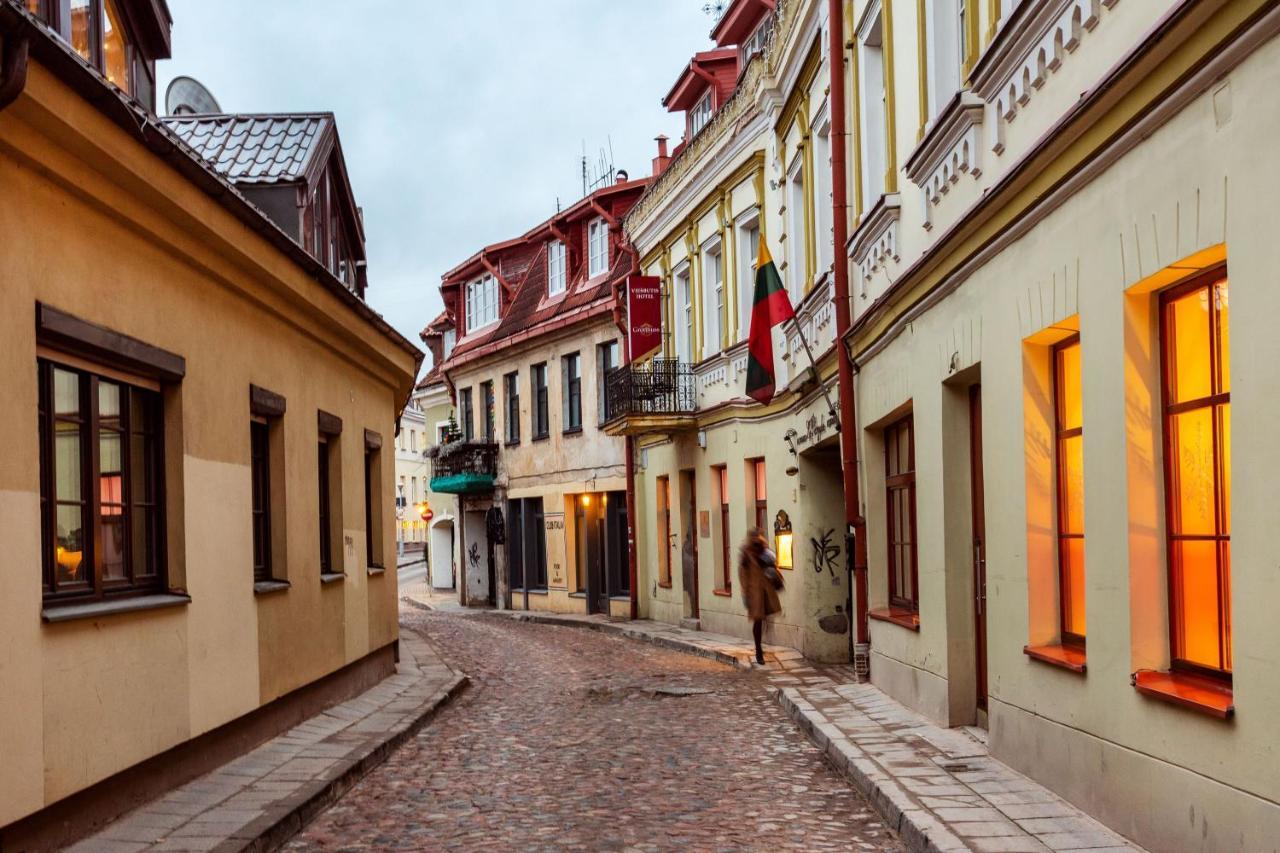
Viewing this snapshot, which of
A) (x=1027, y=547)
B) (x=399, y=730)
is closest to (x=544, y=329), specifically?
(x=399, y=730)

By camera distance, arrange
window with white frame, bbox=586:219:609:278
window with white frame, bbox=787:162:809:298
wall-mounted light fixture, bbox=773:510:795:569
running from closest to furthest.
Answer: window with white frame, bbox=787:162:809:298 < wall-mounted light fixture, bbox=773:510:795:569 < window with white frame, bbox=586:219:609:278

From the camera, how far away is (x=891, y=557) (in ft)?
44.7

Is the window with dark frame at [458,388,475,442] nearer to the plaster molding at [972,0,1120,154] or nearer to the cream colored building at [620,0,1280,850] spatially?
the cream colored building at [620,0,1280,850]

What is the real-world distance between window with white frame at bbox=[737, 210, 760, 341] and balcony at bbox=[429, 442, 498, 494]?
14.1 m

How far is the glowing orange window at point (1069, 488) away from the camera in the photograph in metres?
8.02

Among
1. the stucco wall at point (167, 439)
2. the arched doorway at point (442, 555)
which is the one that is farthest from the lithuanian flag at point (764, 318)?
the arched doorway at point (442, 555)

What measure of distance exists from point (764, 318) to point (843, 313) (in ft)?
4.27

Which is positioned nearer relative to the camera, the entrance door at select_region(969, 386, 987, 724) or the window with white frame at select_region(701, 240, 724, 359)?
the entrance door at select_region(969, 386, 987, 724)

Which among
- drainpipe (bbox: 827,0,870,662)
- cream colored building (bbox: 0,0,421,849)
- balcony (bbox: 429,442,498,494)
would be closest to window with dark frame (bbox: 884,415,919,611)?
drainpipe (bbox: 827,0,870,662)

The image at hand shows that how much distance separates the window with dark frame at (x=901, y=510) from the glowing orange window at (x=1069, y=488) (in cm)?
388

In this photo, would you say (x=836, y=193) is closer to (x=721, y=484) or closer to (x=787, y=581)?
(x=787, y=581)

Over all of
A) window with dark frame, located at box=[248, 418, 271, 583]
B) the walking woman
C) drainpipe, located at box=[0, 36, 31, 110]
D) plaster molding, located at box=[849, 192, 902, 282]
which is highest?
plaster molding, located at box=[849, 192, 902, 282]

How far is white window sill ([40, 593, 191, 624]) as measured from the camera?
279 inches

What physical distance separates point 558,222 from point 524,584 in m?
7.99
